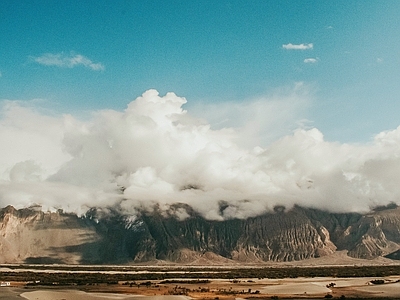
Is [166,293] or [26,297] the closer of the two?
[26,297]

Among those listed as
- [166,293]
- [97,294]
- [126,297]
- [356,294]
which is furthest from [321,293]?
A: [97,294]

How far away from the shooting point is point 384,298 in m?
79.2

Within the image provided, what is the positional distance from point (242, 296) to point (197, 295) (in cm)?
966

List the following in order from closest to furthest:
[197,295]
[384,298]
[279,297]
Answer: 1. [384,298]
2. [279,297]
3. [197,295]

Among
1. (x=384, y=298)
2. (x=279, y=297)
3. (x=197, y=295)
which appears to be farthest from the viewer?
(x=197, y=295)

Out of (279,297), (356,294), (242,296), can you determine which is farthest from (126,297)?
(356,294)

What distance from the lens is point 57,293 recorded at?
91.9 m

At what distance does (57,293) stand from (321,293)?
5434 cm

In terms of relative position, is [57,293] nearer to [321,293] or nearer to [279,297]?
[279,297]

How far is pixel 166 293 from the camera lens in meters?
95.0

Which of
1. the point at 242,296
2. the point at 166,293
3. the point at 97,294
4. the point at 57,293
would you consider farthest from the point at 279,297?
the point at 57,293

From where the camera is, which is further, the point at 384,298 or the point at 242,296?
A: the point at 242,296

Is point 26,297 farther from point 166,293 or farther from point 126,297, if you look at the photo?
point 166,293

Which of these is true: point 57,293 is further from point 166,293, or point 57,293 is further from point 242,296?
point 242,296
